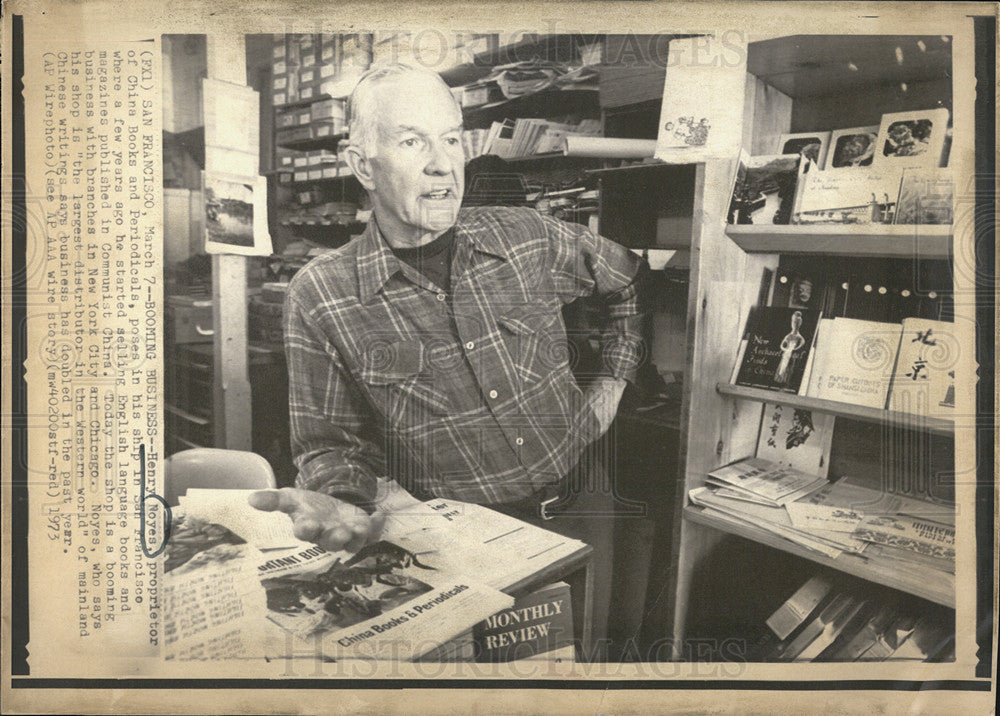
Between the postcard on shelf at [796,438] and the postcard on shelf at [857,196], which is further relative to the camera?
the postcard on shelf at [796,438]

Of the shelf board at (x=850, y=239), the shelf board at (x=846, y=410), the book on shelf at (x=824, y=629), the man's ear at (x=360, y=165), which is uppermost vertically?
the man's ear at (x=360, y=165)

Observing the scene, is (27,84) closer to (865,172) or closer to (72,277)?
(72,277)

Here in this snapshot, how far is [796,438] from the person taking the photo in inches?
70.7

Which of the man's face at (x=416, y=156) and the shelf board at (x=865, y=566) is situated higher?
the man's face at (x=416, y=156)

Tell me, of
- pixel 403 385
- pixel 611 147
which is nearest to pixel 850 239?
pixel 611 147

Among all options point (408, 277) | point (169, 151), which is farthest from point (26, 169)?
point (408, 277)

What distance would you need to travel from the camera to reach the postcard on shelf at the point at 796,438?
1.77m

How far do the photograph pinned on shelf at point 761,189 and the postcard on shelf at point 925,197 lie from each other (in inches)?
9.7

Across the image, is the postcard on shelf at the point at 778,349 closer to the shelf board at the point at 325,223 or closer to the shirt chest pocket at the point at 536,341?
the shirt chest pocket at the point at 536,341

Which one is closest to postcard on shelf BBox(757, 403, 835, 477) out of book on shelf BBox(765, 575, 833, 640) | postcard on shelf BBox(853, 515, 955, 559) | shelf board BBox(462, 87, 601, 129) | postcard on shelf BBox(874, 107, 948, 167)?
postcard on shelf BBox(853, 515, 955, 559)

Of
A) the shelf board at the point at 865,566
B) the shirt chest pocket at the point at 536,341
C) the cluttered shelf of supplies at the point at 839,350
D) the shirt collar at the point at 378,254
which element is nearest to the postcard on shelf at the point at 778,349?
the cluttered shelf of supplies at the point at 839,350

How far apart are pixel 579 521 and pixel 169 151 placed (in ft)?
4.26

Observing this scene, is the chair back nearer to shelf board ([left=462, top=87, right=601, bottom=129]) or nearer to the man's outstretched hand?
the man's outstretched hand

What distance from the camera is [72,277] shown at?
1696 mm
